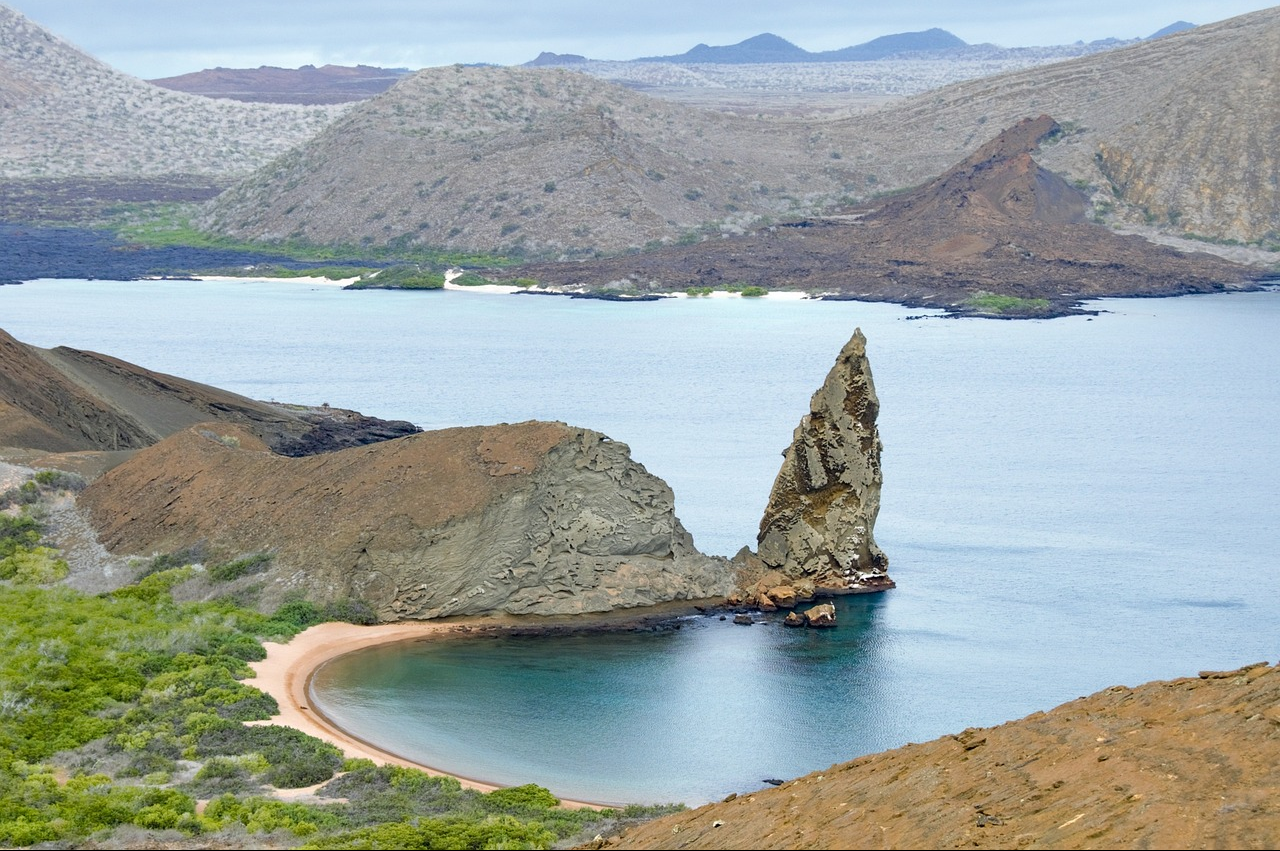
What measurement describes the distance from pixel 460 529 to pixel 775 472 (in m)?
22.2

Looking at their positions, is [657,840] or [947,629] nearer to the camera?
[657,840]

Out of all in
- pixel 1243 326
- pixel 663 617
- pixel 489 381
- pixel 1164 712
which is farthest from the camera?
pixel 1243 326

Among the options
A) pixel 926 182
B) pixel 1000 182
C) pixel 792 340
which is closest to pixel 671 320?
pixel 792 340

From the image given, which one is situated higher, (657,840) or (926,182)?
(926,182)

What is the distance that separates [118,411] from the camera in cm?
5447

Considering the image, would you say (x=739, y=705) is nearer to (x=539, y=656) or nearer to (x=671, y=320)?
(x=539, y=656)

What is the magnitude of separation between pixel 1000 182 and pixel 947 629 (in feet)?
344

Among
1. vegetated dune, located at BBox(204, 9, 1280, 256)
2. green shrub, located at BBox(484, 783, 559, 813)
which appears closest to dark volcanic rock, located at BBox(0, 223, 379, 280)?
vegetated dune, located at BBox(204, 9, 1280, 256)

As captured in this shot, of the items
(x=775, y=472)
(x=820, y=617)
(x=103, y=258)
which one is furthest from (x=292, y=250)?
(x=820, y=617)

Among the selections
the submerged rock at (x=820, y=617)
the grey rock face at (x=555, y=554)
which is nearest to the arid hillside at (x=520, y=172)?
the grey rock face at (x=555, y=554)

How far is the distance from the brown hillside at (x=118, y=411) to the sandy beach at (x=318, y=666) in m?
16.0

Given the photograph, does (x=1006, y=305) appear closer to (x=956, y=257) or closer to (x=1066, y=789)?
(x=956, y=257)

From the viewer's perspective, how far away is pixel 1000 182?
140 m

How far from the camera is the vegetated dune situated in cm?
14262
